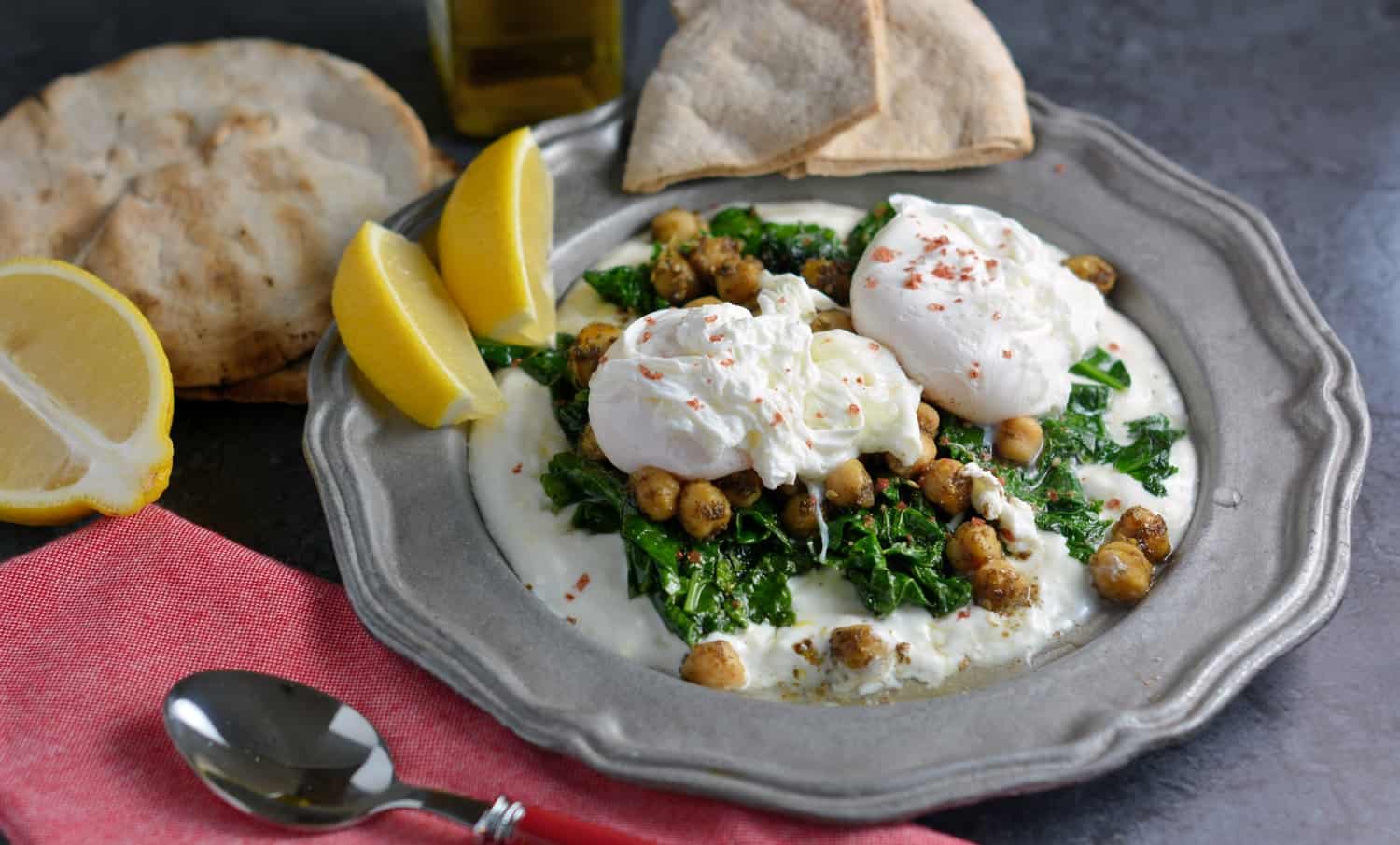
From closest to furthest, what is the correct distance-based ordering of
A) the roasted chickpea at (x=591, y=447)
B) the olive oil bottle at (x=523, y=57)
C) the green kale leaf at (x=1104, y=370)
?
1. the roasted chickpea at (x=591, y=447)
2. the green kale leaf at (x=1104, y=370)
3. the olive oil bottle at (x=523, y=57)

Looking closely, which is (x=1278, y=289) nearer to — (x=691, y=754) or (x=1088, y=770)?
(x=1088, y=770)

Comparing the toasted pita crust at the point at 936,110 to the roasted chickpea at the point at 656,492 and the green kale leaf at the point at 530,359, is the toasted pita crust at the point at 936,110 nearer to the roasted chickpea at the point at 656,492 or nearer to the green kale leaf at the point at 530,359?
the green kale leaf at the point at 530,359

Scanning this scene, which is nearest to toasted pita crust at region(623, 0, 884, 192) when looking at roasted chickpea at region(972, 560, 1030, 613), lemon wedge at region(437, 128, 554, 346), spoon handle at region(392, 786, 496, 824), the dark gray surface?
lemon wedge at region(437, 128, 554, 346)

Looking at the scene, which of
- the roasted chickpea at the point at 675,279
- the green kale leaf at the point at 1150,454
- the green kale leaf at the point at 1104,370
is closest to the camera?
the green kale leaf at the point at 1150,454

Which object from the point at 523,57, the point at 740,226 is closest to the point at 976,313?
the point at 740,226

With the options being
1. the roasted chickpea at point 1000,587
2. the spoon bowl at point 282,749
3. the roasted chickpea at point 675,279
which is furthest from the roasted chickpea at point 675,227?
the spoon bowl at point 282,749

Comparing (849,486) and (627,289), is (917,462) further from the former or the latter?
(627,289)

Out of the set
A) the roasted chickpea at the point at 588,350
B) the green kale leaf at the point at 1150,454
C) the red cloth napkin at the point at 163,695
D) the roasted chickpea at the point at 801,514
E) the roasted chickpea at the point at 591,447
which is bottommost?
the red cloth napkin at the point at 163,695
